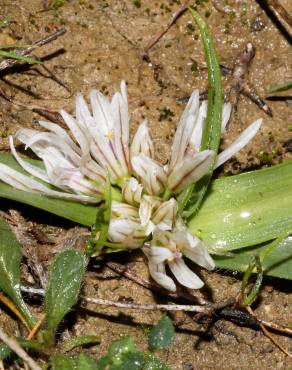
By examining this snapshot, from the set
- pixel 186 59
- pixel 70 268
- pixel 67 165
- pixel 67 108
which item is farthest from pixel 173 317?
pixel 186 59

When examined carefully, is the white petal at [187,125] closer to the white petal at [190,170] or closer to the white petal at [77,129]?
the white petal at [190,170]

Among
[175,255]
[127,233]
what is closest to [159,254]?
[175,255]

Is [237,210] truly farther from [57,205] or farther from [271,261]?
[57,205]

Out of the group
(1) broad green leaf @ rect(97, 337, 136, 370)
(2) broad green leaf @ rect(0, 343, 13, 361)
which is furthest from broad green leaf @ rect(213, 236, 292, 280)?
(2) broad green leaf @ rect(0, 343, 13, 361)

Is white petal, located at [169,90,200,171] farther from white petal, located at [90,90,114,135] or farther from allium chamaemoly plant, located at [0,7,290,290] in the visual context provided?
white petal, located at [90,90,114,135]

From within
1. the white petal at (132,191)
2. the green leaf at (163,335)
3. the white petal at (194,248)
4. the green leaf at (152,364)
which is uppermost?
the white petal at (132,191)

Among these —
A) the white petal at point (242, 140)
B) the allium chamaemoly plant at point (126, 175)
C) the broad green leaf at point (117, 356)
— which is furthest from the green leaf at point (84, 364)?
the white petal at point (242, 140)

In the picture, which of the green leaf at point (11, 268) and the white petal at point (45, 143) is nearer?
the green leaf at point (11, 268)
